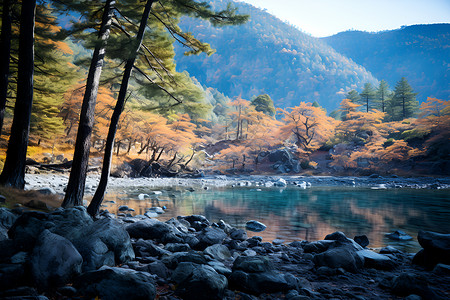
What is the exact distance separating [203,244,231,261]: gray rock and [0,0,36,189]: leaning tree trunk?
17.8 feet

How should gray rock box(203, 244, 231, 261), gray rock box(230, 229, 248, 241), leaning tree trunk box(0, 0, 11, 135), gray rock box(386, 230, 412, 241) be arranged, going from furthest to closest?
leaning tree trunk box(0, 0, 11, 135) → gray rock box(386, 230, 412, 241) → gray rock box(230, 229, 248, 241) → gray rock box(203, 244, 231, 261)

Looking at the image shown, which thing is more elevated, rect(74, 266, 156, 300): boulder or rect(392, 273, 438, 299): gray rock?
rect(74, 266, 156, 300): boulder

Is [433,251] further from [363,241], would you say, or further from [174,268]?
[174,268]

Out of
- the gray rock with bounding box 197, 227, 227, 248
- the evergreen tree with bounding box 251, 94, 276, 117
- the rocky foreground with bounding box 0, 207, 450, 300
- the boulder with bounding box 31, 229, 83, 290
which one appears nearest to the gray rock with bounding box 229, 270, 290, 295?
the rocky foreground with bounding box 0, 207, 450, 300

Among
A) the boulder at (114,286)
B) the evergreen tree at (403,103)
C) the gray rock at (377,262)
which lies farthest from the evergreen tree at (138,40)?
the evergreen tree at (403,103)

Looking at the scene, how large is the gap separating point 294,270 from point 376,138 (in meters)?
30.3

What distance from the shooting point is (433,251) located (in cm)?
347

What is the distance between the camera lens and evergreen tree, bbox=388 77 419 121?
3581cm

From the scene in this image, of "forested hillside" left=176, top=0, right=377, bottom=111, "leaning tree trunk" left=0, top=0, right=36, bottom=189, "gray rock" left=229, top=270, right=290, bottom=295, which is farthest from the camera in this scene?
"forested hillside" left=176, top=0, right=377, bottom=111

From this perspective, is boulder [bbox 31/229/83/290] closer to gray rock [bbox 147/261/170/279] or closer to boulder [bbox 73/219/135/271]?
boulder [bbox 73/219/135/271]

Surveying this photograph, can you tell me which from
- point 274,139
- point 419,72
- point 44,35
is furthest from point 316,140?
point 419,72

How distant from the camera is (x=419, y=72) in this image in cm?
12456

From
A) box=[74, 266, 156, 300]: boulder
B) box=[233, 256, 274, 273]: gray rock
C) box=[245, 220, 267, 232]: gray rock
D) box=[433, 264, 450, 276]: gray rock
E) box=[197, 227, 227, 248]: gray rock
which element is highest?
box=[74, 266, 156, 300]: boulder

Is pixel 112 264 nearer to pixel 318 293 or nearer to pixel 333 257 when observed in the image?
pixel 318 293
